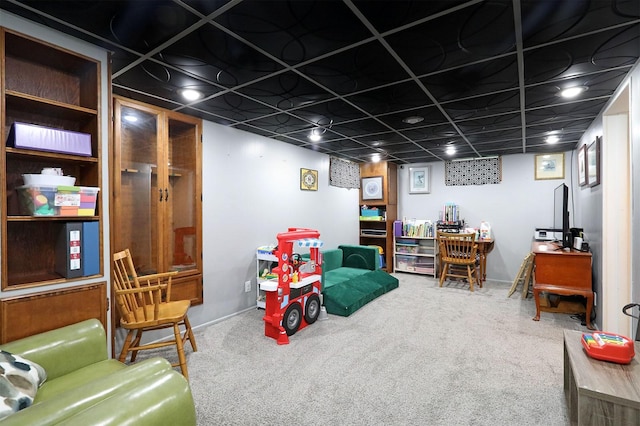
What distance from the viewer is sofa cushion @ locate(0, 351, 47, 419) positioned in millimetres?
1118

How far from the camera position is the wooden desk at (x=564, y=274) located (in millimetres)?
3180

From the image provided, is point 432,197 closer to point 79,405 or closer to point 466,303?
point 466,303

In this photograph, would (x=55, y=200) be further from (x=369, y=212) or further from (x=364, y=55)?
(x=369, y=212)

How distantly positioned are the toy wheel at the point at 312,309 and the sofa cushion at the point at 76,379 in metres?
1.89

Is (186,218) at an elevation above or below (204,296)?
above

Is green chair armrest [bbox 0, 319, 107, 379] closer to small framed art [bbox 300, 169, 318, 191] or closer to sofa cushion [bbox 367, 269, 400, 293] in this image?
small framed art [bbox 300, 169, 318, 191]

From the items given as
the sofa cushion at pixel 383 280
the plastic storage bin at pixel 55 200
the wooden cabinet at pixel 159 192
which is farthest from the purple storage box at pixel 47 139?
the sofa cushion at pixel 383 280

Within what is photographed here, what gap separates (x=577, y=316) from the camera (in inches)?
137

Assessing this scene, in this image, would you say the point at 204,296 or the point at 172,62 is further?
the point at 204,296

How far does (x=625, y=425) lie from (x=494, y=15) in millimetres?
1990

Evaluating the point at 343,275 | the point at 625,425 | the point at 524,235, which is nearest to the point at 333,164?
the point at 343,275

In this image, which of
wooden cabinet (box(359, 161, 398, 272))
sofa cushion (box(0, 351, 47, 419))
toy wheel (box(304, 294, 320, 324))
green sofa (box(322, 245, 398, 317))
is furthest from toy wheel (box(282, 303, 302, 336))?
wooden cabinet (box(359, 161, 398, 272))

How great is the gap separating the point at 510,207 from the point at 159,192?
219 inches

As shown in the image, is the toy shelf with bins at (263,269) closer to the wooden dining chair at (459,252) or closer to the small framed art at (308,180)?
the small framed art at (308,180)
